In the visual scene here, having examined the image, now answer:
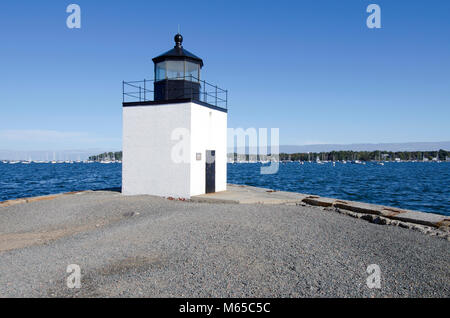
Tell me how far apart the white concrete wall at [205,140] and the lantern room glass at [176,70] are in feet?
6.13

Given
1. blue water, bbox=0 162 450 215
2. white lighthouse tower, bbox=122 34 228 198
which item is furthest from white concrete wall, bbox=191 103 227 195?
blue water, bbox=0 162 450 215

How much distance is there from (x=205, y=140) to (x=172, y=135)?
1868mm

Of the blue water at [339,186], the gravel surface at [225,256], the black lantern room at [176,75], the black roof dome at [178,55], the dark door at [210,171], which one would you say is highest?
the black roof dome at [178,55]

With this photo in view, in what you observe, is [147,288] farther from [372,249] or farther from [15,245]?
[15,245]

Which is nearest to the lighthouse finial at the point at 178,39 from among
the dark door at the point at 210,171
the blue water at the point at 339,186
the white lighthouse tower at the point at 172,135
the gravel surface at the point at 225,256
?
the white lighthouse tower at the point at 172,135

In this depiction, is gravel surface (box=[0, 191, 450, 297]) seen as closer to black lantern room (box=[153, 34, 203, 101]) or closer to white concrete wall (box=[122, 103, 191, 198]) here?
white concrete wall (box=[122, 103, 191, 198])

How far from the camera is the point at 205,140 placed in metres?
17.4

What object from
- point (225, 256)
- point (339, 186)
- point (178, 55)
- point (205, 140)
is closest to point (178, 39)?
point (178, 55)

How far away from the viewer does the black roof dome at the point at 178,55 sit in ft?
55.6

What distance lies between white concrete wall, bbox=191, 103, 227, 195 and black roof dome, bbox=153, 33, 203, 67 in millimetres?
2641

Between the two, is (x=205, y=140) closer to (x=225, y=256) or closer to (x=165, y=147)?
(x=165, y=147)

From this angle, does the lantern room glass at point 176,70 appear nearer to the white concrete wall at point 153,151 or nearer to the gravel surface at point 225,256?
the white concrete wall at point 153,151
